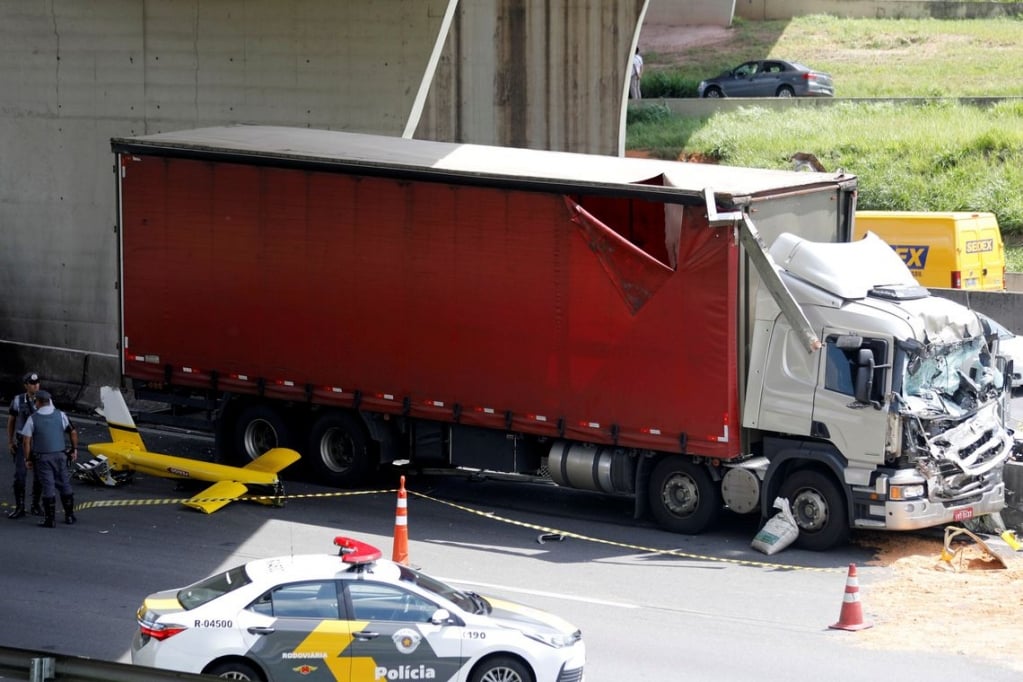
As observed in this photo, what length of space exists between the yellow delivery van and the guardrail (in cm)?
2043

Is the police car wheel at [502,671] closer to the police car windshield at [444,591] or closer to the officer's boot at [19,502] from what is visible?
the police car windshield at [444,591]

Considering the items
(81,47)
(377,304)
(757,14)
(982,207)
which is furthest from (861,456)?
(757,14)

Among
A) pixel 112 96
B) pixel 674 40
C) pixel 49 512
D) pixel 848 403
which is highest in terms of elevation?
pixel 674 40

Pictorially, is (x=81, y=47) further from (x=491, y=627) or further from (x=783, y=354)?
(x=491, y=627)

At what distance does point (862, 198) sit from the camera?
34812mm

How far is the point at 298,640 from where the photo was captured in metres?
10.1

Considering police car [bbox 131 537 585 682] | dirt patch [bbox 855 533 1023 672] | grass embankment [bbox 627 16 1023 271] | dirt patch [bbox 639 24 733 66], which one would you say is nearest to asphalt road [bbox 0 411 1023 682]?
dirt patch [bbox 855 533 1023 672]

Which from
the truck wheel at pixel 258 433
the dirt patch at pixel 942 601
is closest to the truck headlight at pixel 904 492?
the dirt patch at pixel 942 601

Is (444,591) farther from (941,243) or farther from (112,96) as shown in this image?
(941,243)

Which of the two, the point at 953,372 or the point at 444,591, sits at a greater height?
the point at 953,372

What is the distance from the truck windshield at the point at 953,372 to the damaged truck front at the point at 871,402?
0.05ft

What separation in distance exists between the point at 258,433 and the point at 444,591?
8.90 m

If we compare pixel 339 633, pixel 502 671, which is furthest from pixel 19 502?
pixel 502 671

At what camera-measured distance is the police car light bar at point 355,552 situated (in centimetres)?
1041
